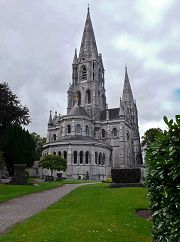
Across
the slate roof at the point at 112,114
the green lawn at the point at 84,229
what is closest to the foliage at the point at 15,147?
the green lawn at the point at 84,229

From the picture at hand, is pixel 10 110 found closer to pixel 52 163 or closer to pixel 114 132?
pixel 52 163

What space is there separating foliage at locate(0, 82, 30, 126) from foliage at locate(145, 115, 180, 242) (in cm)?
3488

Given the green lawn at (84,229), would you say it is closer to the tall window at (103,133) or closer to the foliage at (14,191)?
the foliage at (14,191)

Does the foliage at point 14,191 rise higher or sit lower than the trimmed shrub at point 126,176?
lower

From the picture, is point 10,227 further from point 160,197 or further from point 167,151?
point 167,151

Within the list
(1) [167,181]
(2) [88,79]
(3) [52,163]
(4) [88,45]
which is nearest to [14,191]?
(1) [167,181]

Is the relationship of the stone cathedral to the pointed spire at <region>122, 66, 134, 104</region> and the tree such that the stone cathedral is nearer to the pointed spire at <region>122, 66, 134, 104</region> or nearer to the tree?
the pointed spire at <region>122, 66, 134, 104</region>

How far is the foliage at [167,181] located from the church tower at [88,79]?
8192cm

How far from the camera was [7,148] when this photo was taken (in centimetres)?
4769

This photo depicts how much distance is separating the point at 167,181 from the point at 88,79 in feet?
283

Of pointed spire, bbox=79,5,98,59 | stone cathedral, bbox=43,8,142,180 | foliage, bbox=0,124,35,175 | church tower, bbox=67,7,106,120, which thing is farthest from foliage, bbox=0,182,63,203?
pointed spire, bbox=79,5,98,59

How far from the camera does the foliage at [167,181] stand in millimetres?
5324

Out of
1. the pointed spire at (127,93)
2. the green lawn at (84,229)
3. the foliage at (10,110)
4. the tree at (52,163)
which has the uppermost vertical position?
the pointed spire at (127,93)

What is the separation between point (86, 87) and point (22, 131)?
42.8 m
